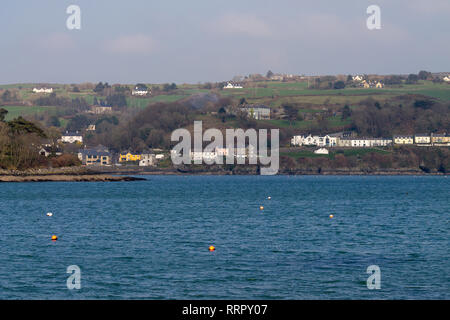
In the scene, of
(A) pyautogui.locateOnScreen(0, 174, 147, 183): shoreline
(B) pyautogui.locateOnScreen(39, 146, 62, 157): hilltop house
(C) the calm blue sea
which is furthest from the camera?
(B) pyautogui.locateOnScreen(39, 146, 62, 157): hilltop house

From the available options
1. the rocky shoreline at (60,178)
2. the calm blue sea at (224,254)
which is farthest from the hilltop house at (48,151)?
the calm blue sea at (224,254)

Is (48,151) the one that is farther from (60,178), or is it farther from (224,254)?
(224,254)

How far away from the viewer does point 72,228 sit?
4422 centimetres

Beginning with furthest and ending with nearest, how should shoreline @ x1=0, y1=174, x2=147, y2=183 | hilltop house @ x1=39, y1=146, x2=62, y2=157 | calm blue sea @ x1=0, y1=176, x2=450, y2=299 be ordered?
1. hilltop house @ x1=39, y1=146, x2=62, y2=157
2. shoreline @ x1=0, y1=174, x2=147, y2=183
3. calm blue sea @ x1=0, y1=176, x2=450, y2=299

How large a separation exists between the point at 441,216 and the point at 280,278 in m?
33.8

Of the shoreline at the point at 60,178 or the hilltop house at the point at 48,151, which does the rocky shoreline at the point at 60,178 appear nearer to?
the shoreline at the point at 60,178

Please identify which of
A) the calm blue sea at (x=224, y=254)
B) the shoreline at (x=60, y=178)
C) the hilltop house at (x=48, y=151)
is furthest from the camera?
the hilltop house at (x=48, y=151)

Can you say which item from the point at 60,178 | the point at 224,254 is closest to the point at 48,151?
the point at 60,178

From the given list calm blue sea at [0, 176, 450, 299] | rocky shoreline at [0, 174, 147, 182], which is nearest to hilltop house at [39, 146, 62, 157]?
rocky shoreline at [0, 174, 147, 182]

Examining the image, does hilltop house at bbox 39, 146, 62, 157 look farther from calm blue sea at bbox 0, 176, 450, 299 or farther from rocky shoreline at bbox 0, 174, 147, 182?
calm blue sea at bbox 0, 176, 450, 299

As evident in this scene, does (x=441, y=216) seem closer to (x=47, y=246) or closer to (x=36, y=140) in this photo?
(x=47, y=246)

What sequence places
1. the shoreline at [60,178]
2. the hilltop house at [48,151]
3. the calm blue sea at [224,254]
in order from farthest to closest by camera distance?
the hilltop house at [48,151], the shoreline at [60,178], the calm blue sea at [224,254]

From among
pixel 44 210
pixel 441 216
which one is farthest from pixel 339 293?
pixel 44 210
